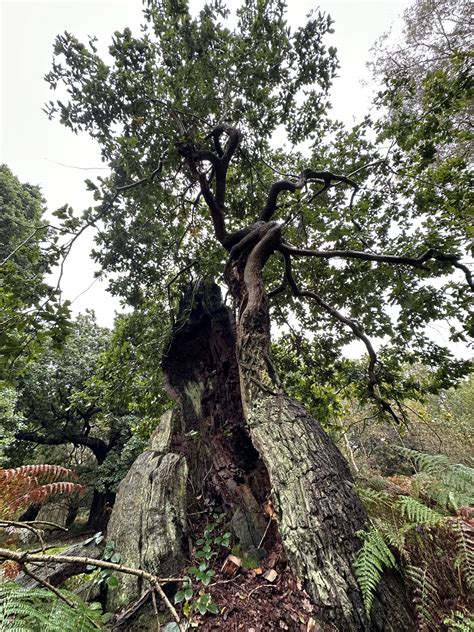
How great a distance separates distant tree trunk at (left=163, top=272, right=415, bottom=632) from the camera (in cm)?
133

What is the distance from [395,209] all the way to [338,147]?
1.43m

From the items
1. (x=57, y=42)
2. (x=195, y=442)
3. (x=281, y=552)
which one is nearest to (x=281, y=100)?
(x=57, y=42)

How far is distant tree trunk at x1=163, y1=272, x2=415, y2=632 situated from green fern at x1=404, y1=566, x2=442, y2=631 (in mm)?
85

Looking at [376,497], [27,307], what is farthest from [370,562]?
[27,307]

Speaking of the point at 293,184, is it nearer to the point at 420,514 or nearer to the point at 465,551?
the point at 420,514

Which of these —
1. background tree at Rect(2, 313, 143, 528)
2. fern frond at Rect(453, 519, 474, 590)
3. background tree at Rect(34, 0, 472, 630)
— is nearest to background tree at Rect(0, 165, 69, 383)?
background tree at Rect(34, 0, 472, 630)

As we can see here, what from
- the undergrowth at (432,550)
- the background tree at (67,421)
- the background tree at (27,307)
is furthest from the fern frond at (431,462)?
the background tree at (67,421)

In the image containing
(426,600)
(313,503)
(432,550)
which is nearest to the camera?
(426,600)

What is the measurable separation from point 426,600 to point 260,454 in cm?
105

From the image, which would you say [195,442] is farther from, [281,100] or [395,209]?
[281,100]

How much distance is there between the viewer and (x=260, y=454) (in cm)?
195

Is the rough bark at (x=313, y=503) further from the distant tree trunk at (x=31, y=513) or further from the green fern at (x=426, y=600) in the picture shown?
the distant tree trunk at (x=31, y=513)

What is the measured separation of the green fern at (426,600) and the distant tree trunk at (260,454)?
3.3 inches

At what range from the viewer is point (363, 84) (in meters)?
8.03
